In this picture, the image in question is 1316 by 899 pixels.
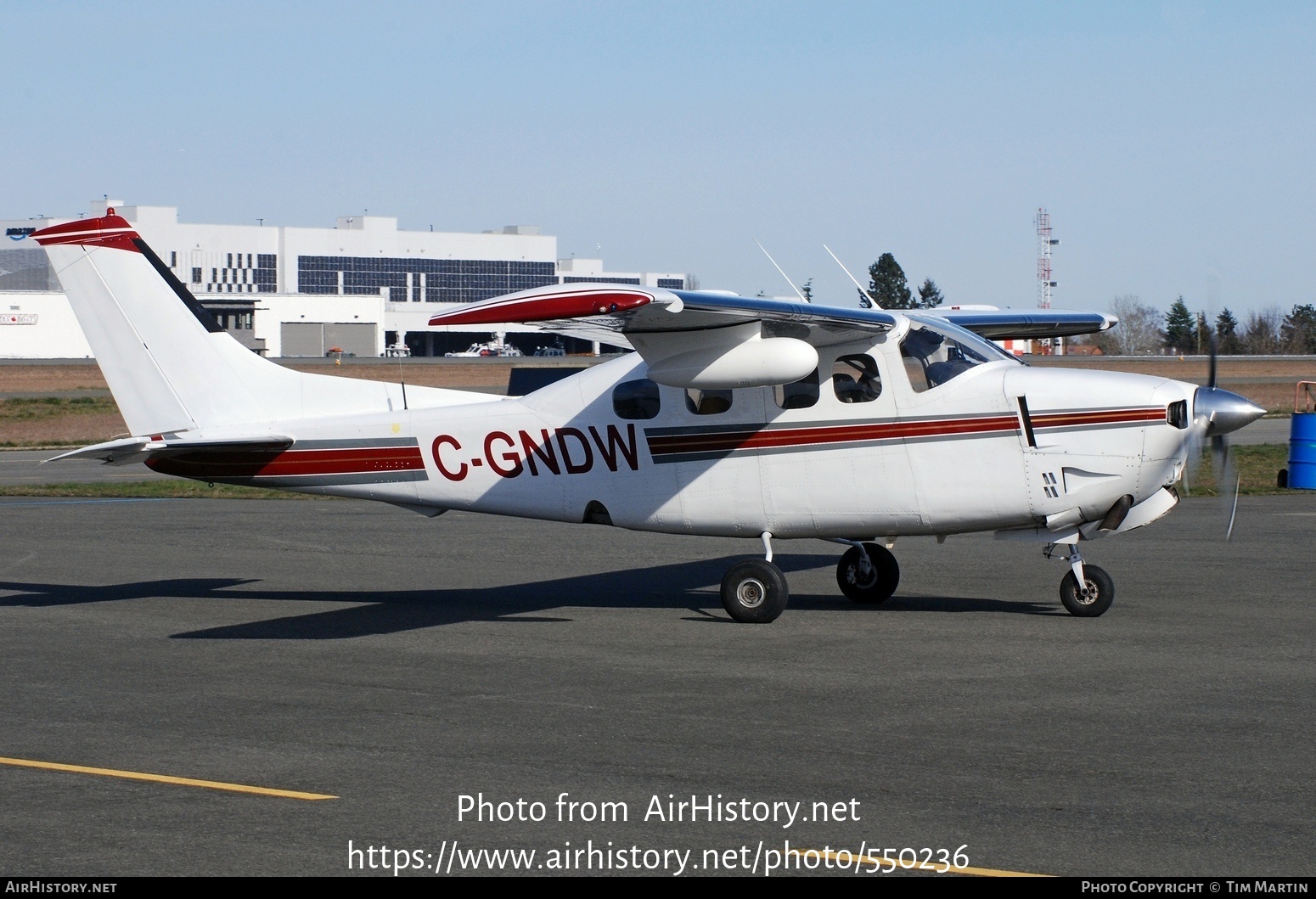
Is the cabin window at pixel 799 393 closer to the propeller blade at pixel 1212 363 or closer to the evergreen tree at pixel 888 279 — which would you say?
the propeller blade at pixel 1212 363

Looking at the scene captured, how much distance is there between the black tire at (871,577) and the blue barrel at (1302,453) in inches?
520

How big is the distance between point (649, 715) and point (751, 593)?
3.59 m

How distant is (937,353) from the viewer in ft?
38.0

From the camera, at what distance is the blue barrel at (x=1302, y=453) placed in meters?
22.9

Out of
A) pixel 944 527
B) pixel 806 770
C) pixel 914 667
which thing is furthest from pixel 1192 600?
pixel 806 770

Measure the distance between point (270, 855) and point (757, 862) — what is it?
1944 millimetres

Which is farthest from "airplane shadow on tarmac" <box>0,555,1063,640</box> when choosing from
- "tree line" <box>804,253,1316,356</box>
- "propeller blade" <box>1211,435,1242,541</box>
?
"tree line" <box>804,253,1316,356</box>

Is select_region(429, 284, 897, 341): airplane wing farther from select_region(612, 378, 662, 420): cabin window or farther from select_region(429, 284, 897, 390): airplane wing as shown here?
select_region(612, 378, 662, 420): cabin window

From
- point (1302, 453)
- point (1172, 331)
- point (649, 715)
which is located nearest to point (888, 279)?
point (1172, 331)

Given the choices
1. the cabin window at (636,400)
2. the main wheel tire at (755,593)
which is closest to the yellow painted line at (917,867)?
the main wheel tire at (755,593)

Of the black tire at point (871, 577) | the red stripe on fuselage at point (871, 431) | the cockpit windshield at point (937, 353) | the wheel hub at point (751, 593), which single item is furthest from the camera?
the black tire at point (871, 577)

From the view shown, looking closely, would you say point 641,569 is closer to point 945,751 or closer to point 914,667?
point 914,667

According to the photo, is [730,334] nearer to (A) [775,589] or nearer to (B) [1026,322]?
(A) [775,589]

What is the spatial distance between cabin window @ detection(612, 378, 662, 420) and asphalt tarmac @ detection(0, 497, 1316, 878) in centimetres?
181
